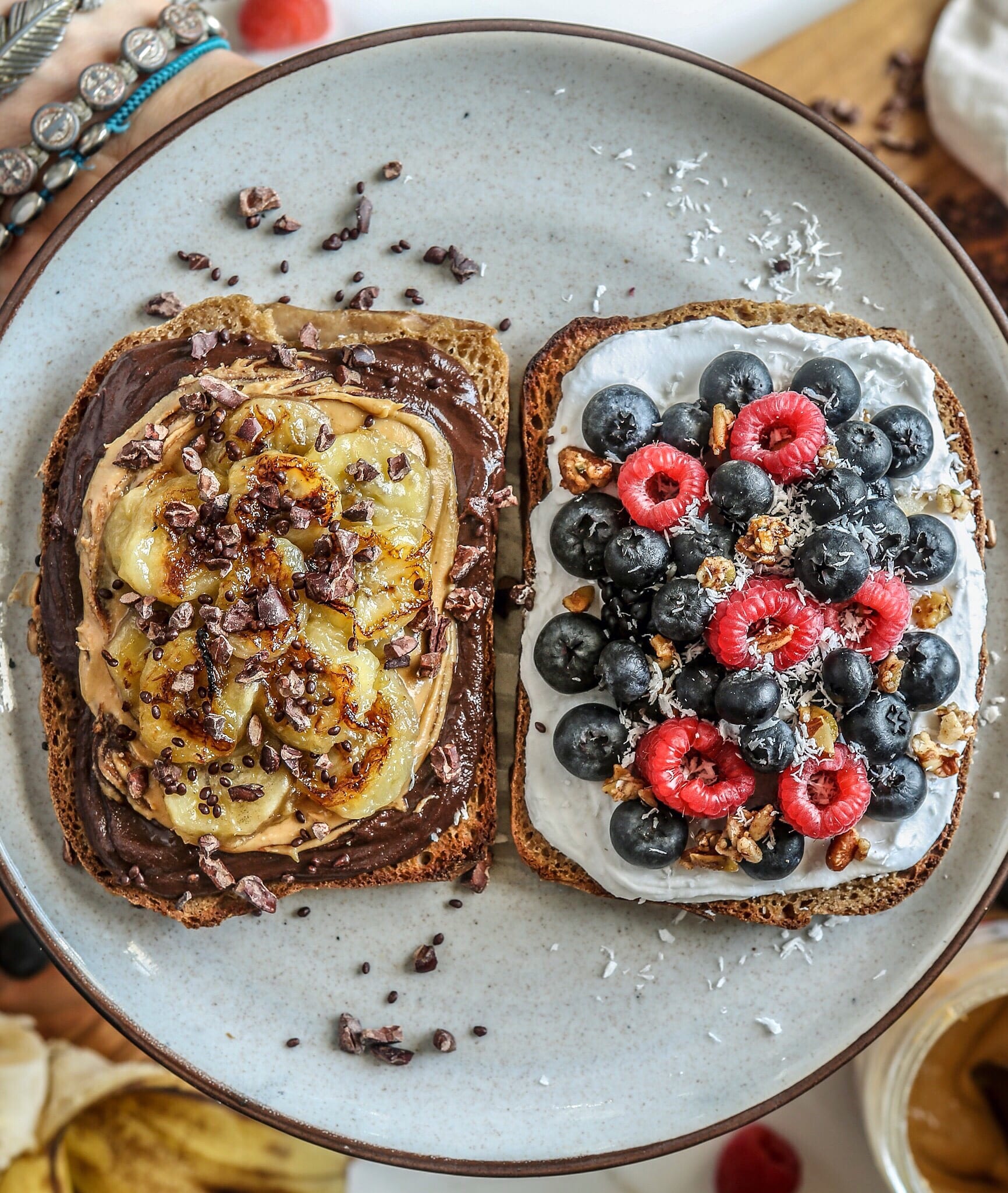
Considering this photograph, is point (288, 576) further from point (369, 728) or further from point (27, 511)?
point (27, 511)

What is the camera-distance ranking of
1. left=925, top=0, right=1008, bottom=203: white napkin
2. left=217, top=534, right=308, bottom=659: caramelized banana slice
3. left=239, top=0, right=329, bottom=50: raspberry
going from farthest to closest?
left=239, top=0, right=329, bottom=50: raspberry → left=925, top=0, right=1008, bottom=203: white napkin → left=217, top=534, right=308, bottom=659: caramelized banana slice

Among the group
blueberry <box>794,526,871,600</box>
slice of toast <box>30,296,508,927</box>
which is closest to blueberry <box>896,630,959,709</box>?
blueberry <box>794,526,871,600</box>

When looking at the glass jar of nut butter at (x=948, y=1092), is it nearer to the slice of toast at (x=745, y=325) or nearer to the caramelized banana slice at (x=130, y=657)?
the slice of toast at (x=745, y=325)

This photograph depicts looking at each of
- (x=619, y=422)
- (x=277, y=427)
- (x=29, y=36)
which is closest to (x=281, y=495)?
(x=277, y=427)

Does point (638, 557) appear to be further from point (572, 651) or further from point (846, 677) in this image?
point (846, 677)

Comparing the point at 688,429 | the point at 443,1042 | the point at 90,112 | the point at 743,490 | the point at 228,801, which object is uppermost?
the point at 90,112

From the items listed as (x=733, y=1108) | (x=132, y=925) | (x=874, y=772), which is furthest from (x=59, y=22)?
(x=733, y=1108)

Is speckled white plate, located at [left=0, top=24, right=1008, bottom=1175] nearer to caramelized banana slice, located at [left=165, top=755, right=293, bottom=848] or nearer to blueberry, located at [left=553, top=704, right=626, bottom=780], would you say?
blueberry, located at [left=553, top=704, right=626, bottom=780]
